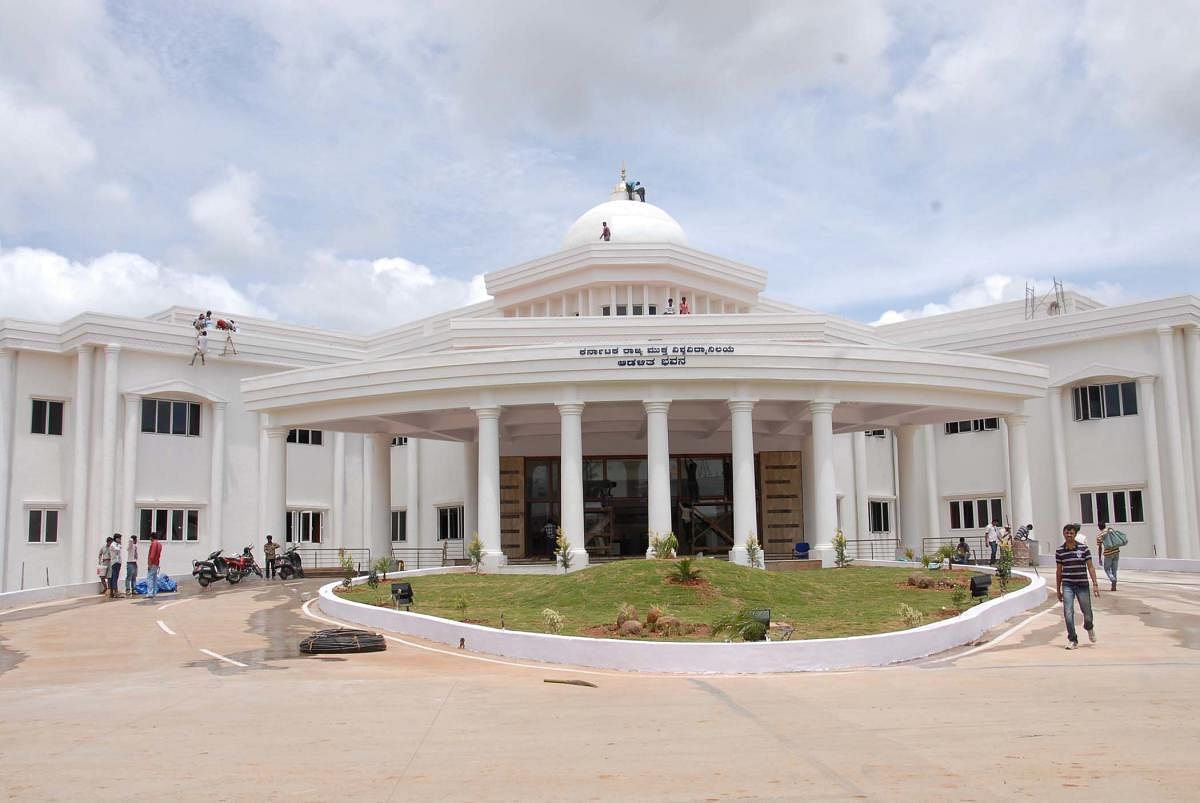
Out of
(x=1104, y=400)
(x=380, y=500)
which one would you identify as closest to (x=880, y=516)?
(x=1104, y=400)

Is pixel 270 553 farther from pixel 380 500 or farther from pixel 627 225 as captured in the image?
pixel 627 225

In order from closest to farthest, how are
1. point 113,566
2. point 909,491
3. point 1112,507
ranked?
1. point 113,566
2. point 909,491
3. point 1112,507

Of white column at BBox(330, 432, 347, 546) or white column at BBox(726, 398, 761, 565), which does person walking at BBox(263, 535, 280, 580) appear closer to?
white column at BBox(330, 432, 347, 546)

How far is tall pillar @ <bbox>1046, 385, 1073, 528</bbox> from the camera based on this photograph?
1458 inches

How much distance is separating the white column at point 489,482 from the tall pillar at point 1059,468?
20.1 meters

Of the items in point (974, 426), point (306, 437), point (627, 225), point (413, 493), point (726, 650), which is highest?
point (627, 225)

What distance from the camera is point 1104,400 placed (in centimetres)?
3694

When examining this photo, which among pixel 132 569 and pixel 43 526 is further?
pixel 43 526

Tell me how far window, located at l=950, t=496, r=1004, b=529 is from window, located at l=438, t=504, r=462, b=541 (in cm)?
1894

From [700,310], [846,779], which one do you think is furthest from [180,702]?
[700,310]

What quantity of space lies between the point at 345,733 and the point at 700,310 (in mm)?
33896

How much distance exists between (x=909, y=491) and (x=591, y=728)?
27922mm

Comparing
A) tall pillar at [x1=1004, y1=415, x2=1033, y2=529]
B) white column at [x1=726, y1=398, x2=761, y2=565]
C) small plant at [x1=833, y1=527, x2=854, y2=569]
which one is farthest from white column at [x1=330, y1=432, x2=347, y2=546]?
tall pillar at [x1=1004, y1=415, x2=1033, y2=529]

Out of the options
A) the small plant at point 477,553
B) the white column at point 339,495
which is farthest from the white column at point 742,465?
the white column at point 339,495
